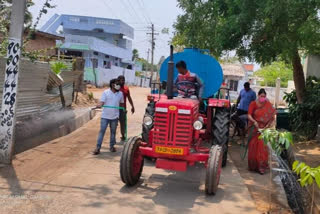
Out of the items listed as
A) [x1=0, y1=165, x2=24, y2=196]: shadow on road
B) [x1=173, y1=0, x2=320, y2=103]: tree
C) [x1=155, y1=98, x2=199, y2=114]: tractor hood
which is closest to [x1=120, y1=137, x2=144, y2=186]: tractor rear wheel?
[x1=155, y1=98, x2=199, y2=114]: tractor hood

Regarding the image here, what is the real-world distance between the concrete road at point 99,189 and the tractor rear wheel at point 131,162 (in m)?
0.18

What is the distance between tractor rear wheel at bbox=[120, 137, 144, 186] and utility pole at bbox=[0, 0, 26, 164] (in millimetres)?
2244

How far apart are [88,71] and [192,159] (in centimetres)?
3242

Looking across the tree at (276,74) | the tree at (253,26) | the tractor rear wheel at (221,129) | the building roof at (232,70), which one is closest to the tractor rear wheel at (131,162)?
the tractor rear wheel at (221,129)

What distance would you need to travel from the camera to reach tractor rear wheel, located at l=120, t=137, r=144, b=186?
17.6 ft

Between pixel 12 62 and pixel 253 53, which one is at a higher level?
pixel 253 53

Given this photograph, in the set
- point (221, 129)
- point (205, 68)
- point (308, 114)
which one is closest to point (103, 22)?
point (308, 114)

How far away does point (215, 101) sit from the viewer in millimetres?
7133

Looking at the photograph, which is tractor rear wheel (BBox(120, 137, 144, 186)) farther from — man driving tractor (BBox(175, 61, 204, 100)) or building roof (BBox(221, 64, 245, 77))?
building roof (BBox(221, 64, 245, 77))

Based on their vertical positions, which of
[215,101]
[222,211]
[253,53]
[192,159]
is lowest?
[222,211]

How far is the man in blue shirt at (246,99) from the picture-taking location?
10453 mm

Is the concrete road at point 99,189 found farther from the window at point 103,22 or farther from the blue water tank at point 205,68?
the window at point 103,22

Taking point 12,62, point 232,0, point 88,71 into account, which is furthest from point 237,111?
point 88,71

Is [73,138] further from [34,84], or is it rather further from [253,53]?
[253,53]
